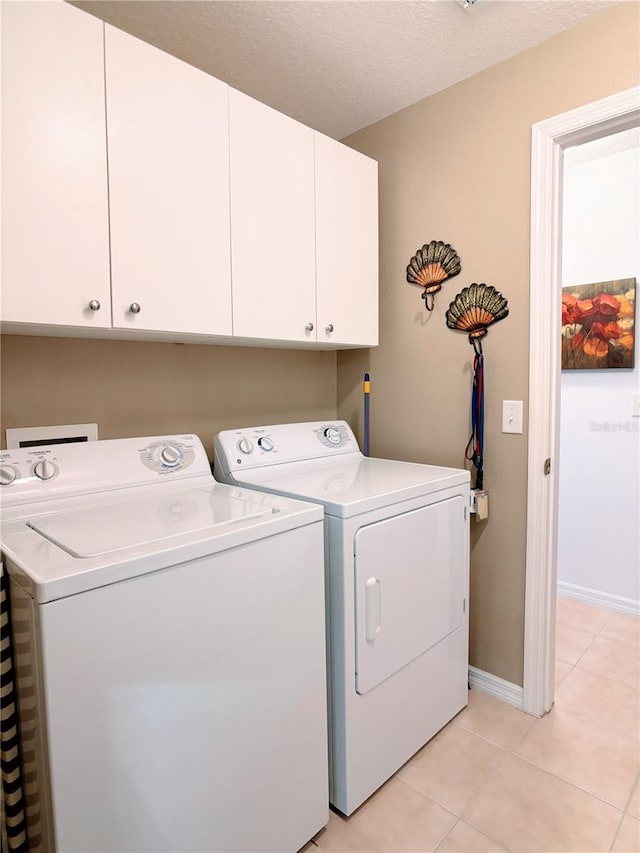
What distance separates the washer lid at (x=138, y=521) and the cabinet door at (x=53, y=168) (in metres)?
0.50

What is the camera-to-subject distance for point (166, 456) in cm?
166

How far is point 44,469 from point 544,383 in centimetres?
168

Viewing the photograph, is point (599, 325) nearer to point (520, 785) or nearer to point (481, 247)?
point (481, 247)

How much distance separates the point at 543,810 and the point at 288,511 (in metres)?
1.20

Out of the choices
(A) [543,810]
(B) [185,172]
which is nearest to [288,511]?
(B) [185,172]

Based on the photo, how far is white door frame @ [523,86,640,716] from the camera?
1747 mm

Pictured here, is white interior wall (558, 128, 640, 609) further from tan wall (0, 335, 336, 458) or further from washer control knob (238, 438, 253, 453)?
washer control knob (238, 438, 253, 453)

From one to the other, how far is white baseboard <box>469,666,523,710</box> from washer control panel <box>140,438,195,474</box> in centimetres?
148

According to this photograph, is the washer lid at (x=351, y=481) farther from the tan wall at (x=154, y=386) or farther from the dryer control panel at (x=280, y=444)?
the tan wall at (x=154, y=386)

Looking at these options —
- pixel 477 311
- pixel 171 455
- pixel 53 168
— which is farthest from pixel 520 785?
pixel 53 168

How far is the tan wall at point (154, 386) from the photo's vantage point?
61.3 inches

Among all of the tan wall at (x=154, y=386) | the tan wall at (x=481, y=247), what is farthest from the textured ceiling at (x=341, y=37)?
the tan wall at (x=154, y=386)

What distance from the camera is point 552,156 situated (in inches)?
69.2

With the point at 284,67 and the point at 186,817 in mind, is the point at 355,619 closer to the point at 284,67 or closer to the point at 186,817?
the point at 186,817
